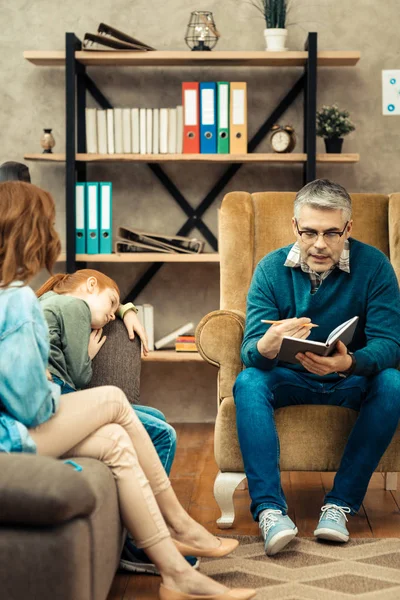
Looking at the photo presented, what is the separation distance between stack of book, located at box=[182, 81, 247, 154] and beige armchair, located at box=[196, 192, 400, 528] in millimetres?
883

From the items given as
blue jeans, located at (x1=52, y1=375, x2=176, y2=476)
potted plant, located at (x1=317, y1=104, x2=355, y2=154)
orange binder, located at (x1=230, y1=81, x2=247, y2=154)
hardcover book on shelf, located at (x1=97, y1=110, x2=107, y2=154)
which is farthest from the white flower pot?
blue jeans, located at (x1=52, y1=375, x2=176, y2=476)

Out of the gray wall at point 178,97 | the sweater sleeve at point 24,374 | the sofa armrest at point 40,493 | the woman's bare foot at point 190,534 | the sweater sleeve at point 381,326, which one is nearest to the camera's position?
the sofa armrest at point 40,493

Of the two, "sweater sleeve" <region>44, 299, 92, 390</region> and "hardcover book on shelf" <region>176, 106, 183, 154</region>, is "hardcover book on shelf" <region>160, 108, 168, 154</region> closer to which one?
"hardcover book on shelf" <region>176, 106, 183, 154</region>

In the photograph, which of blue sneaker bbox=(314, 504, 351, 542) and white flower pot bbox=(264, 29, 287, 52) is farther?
white flower pot bbox=(264, 29, 287, 52)

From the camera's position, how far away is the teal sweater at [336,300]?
2537mm

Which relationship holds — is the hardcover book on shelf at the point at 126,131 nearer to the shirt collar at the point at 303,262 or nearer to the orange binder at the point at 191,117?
the orange binder at the point at 191,117

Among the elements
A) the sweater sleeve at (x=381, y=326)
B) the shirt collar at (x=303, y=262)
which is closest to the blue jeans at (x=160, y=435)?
the sweater sleeve at (x=381, y=326)

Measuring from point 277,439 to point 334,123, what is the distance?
193 cm

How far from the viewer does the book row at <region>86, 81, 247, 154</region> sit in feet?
12.5

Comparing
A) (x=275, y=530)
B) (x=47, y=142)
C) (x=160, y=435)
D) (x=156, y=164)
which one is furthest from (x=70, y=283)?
(x=156, y=164)

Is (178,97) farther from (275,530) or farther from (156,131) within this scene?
(275,530)

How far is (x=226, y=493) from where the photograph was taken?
8.32ft

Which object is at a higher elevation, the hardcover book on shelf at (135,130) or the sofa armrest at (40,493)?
the hardcover book on shelf at (135,130)

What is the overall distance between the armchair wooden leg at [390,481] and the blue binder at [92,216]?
1.66 meters
